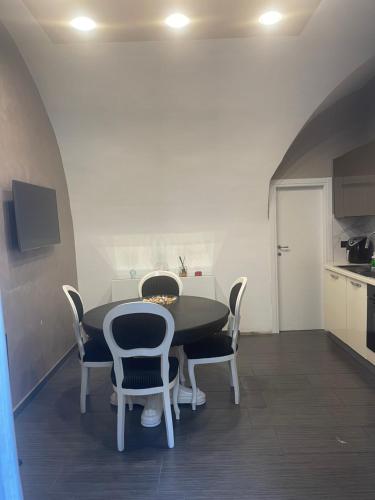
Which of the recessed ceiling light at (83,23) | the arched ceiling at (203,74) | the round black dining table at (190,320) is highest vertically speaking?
the recessed ceiling light at (83,23)

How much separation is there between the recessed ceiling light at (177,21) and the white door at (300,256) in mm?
2370

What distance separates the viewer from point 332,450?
2.09 meters

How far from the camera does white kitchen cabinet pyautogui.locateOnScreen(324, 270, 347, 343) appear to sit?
355 cm

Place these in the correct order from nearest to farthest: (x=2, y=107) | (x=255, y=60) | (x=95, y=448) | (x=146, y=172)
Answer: (x=95, y=448) → (x=2, y=107) → (x=255, y=60) → (x=146, y=172)

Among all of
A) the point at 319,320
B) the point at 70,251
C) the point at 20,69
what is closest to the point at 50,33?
the point at 20,69

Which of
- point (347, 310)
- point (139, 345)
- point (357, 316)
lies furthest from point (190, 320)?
point (347, 310)

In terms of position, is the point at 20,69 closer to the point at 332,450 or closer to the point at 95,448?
the point at 95,448

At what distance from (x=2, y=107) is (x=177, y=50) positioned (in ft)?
4.81

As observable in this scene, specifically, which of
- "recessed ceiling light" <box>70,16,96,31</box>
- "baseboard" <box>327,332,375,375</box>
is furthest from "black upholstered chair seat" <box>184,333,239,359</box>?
"recessed ceiling light" <box>70,16,96,31</box>

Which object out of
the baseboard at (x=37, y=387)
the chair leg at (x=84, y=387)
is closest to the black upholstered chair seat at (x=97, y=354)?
the chair leg at (x=84, y=387)

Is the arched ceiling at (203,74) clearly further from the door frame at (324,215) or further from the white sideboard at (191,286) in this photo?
the white sideboard at (191,286)

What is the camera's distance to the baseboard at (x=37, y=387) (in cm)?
263

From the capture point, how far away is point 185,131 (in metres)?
3.50

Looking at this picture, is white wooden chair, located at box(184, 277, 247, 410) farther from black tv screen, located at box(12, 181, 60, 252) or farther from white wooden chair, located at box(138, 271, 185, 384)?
black tv screen, located at box(12, 181, 60, 252)
